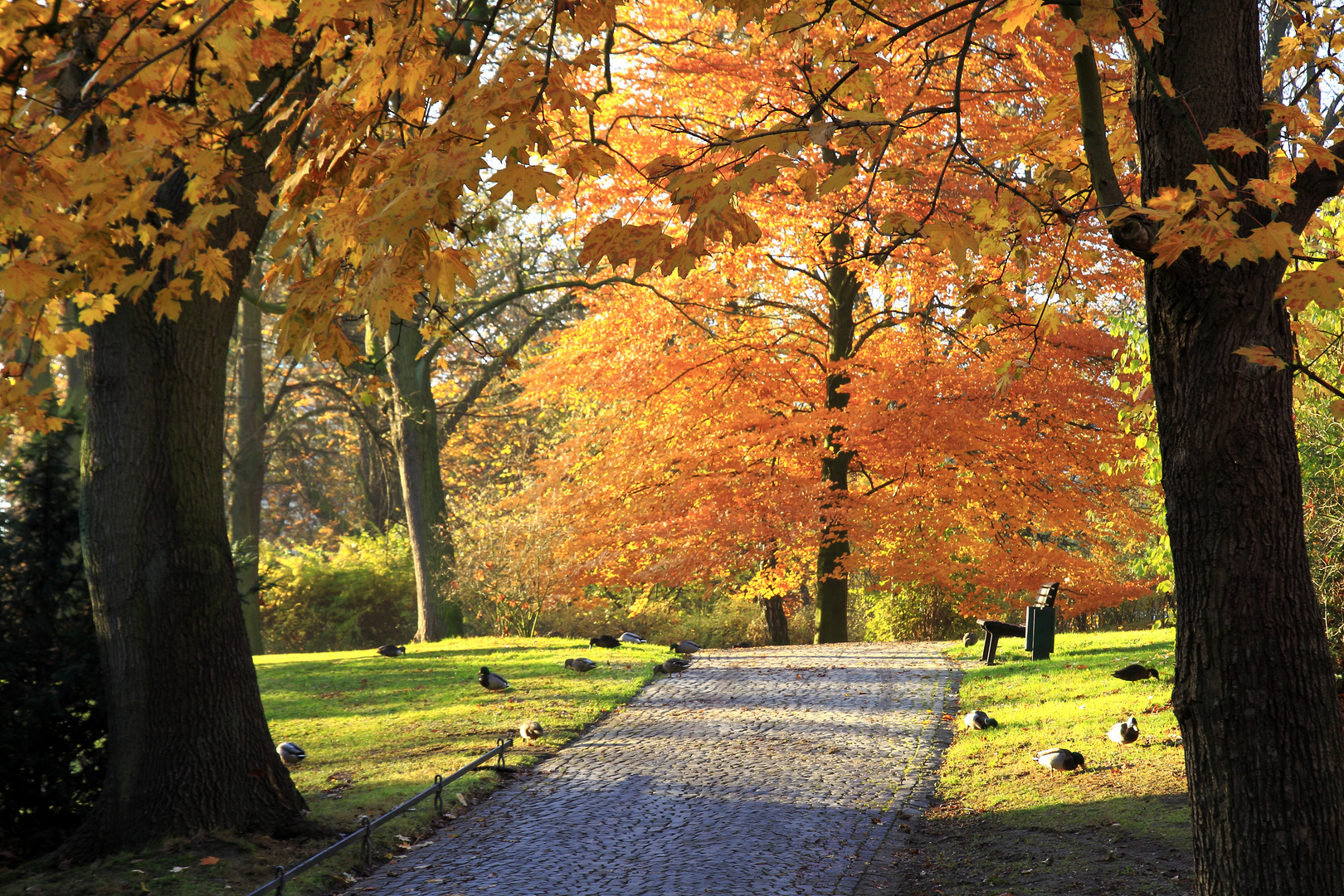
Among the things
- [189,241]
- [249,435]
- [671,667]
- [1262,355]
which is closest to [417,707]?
[671,667]

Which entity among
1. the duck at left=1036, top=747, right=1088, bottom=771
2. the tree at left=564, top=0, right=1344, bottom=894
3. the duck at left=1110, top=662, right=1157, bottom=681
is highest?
the tree at left=564, top=0, right=1344, bottom=894

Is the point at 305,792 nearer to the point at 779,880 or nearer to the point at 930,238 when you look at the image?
the point at 779,880

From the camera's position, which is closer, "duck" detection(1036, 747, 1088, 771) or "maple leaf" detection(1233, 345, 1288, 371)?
"maple leaf" detection(1233, 345, 1288, 371)

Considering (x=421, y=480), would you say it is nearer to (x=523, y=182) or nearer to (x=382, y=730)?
(x=382, y=730)

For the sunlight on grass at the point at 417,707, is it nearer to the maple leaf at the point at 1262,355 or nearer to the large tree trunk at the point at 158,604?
the large tree trunk at the point at 158,604

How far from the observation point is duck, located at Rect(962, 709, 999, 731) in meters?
8.52

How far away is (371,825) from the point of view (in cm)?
568

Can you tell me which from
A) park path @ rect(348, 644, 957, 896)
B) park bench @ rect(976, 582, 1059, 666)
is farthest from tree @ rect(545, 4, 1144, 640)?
park path @ rect(348, 644, 957, 896)

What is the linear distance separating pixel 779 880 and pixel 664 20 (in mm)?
10688

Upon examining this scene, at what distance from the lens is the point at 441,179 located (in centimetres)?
280

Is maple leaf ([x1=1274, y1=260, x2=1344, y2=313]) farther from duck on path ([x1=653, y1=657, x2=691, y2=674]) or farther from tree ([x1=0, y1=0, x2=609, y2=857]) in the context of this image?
duck on path ([x1=653, y1=657, x2=691, y2=674])

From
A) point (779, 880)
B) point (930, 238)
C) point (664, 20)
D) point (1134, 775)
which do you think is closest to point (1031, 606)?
point (1134, 775)

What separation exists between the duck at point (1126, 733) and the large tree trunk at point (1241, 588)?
3.98 meters

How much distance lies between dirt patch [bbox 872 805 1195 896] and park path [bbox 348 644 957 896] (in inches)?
6.5
